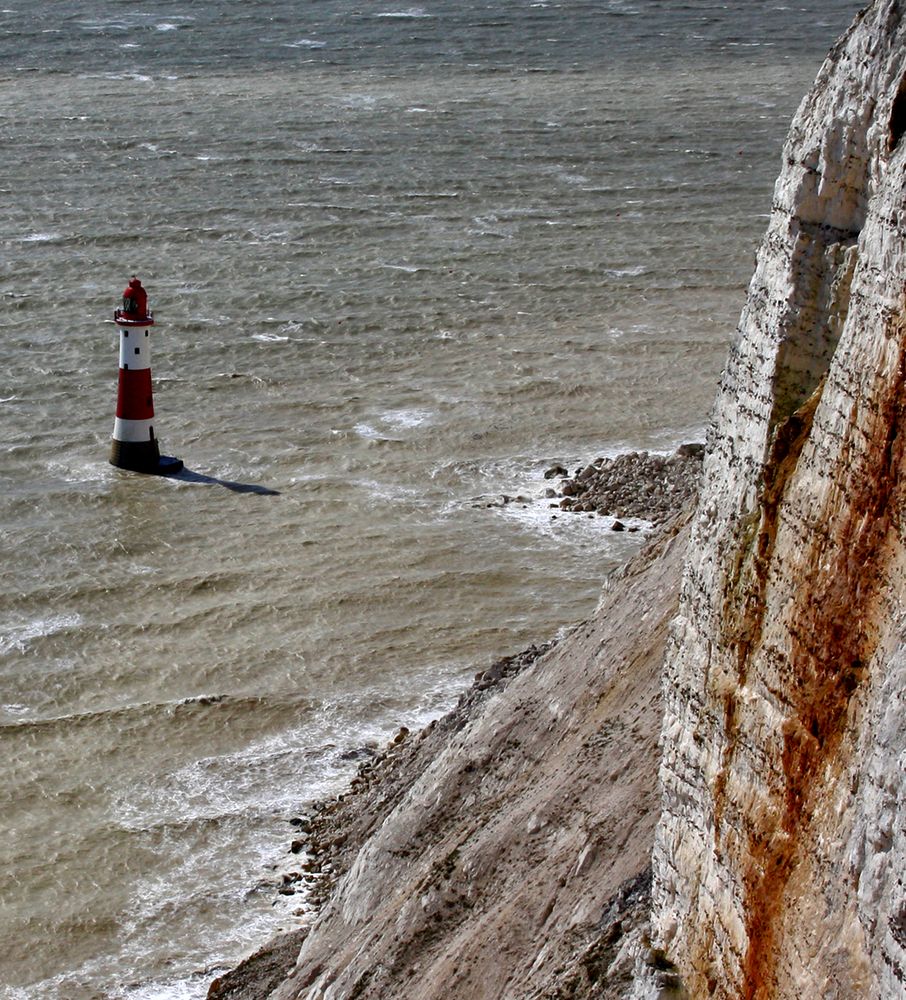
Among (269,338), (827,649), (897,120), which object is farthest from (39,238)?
(827,649)

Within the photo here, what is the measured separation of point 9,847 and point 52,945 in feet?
6.61

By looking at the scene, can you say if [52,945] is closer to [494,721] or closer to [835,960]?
[494,721]

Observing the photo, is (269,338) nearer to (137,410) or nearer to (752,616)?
(137,410)

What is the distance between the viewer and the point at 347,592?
25.4m

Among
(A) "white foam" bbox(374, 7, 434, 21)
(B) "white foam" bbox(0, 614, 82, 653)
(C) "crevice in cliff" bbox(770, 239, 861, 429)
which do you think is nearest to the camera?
(C) "crevice in cliff" bbox(770, 239, 861, 429)

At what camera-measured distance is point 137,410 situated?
1213 inches

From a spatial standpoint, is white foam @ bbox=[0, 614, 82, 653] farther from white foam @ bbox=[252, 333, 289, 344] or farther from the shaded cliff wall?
the shaded cliff wall

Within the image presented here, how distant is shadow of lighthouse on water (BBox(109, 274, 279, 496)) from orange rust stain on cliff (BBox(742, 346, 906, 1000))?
913 inches

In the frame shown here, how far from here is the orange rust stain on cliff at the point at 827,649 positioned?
688 cm

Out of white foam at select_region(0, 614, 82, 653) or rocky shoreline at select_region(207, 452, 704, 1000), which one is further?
white foam at select_region(0, 614, 82, 653)

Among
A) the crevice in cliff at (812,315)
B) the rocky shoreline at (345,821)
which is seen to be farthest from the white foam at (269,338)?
the crevice in cliff at (812,315)

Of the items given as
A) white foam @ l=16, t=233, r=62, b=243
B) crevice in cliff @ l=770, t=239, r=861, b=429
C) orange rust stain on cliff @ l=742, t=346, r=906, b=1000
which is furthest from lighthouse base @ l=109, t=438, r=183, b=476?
orange rust stain on cliff @ l=742, t=346, r=906, b=1000

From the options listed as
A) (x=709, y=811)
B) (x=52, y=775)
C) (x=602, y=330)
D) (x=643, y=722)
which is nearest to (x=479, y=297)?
(x=602, y=330)

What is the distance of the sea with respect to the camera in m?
19.8
